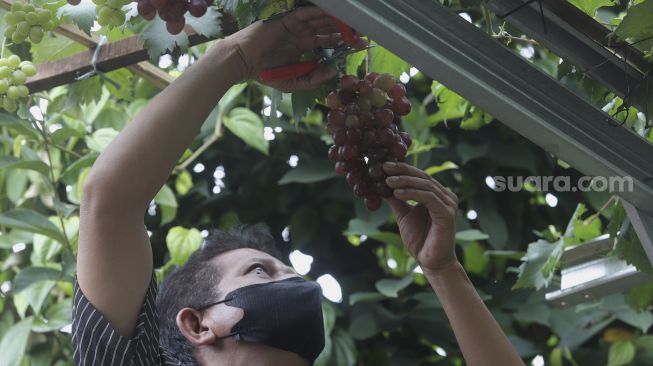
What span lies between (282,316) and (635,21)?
0.65 m

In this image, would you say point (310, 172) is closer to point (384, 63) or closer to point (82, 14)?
point (384, 63)

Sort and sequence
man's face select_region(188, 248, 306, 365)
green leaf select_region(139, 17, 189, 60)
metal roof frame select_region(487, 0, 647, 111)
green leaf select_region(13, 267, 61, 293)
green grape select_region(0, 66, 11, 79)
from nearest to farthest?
metal roof frame select_region(487, 0, 647, 111) < green leaf select_region(139, 17, 189, 60) < man's face select_region(188, 248, 306, 365) < green grape select_region(0, 66, 11, 79) < green leaf select_region(13, 267, 61, 293)

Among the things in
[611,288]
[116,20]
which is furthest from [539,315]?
A: [116,20]

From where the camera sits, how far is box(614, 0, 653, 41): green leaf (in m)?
1.36

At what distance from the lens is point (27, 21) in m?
1.65

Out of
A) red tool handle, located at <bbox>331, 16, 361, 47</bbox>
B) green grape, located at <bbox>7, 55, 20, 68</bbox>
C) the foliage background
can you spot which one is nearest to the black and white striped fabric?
red tool handle, located at <bbox>331, 16, 361, 47</bbox>

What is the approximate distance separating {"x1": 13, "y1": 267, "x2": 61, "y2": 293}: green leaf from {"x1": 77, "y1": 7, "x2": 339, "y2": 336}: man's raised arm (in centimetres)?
138

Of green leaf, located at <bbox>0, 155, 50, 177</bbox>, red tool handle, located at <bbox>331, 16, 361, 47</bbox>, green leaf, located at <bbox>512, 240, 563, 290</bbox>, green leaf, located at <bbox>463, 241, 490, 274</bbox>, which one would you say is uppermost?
red tool handle, located at <bbox>331, 16, 361, 47</bbox>

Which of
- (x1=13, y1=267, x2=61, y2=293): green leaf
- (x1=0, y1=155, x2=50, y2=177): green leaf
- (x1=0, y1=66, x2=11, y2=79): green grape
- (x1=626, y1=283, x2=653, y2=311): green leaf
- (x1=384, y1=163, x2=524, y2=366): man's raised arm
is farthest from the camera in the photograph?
(x1=13, y1=267, x2=61, y2=293): green leaf

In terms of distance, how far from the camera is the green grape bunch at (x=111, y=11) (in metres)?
1.46

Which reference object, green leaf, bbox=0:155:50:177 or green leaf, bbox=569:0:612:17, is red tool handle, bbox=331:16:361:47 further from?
green leaf, bbox=0:155:50:177

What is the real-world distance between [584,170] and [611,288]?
0.89m

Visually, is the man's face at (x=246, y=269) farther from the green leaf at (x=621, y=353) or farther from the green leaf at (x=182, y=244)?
the green leaf at (x=621, y=353)

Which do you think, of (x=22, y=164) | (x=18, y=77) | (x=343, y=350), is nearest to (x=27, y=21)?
(x=18, y=77)
